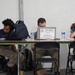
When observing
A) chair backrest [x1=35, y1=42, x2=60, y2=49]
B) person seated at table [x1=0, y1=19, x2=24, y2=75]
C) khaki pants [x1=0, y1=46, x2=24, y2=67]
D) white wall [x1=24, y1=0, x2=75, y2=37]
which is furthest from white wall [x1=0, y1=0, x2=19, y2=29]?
chair backrest [x1=35, y1=42, x2=60, y2=49]

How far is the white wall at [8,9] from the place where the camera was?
209 inches

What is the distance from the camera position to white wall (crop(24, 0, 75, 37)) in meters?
5.33

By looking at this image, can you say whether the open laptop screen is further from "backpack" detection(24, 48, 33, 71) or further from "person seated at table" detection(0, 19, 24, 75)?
"backpack" detection(24, 48, 33, 71)

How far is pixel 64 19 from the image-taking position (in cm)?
537

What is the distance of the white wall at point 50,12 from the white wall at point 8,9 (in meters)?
0.24

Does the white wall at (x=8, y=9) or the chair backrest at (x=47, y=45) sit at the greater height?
the white wall at (x=8, y=9)

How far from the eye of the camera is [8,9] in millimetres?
5340

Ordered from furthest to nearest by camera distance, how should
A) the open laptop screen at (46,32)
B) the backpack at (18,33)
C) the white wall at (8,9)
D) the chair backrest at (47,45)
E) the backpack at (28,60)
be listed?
1. the white wall at (8,9)
2. the backpack at (28,60)
3. the open laptop screen at (46,32)
4. the backpack at (18,33)
5. the chair backrest at (47,45)

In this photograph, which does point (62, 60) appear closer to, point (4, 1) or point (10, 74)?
point (10, 74)

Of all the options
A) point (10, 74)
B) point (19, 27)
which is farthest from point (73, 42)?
point (10, 74)

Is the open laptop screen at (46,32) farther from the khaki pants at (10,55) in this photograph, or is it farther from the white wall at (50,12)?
the white wall at (50,12)

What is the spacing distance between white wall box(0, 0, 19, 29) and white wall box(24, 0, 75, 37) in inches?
9.5

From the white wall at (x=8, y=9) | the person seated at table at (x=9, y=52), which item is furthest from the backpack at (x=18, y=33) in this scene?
the white wall at (x=8, y=9)

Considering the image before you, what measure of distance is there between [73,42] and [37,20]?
62.7 inches
